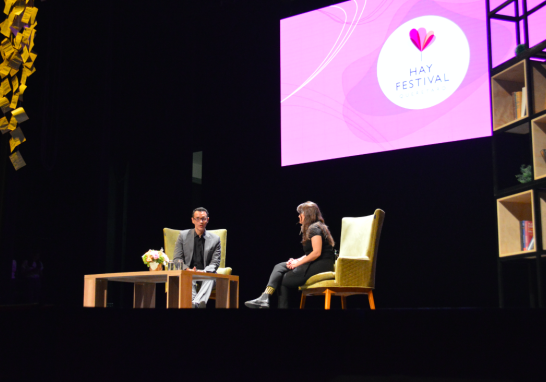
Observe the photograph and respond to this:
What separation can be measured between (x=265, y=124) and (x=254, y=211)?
2.96ft

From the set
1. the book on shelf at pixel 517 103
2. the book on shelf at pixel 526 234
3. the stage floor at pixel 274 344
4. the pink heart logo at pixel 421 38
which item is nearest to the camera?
the stage floor at pixel 274 344

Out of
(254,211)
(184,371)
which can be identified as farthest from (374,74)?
(184,371)

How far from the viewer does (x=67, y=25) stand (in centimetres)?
543

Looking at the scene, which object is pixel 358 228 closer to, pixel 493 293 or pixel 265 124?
pixel 493 293

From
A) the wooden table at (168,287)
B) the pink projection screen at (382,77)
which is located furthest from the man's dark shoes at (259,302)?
the pink projection screen at (382,77)

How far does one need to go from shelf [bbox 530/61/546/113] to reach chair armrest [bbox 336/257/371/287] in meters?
1.55

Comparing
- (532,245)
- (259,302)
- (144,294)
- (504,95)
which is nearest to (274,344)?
(532,245)

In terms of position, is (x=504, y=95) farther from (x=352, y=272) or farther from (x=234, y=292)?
(x=234, y=292)

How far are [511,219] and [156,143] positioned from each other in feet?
12.1

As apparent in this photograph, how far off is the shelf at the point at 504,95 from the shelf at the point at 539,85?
17 cm

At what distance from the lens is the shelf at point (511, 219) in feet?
11.2

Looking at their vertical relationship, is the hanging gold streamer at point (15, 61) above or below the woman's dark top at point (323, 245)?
above

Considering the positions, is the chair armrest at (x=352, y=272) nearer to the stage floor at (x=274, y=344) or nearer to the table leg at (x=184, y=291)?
the table leg at (x=184, y=291)

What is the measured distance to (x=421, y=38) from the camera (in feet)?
14.2
